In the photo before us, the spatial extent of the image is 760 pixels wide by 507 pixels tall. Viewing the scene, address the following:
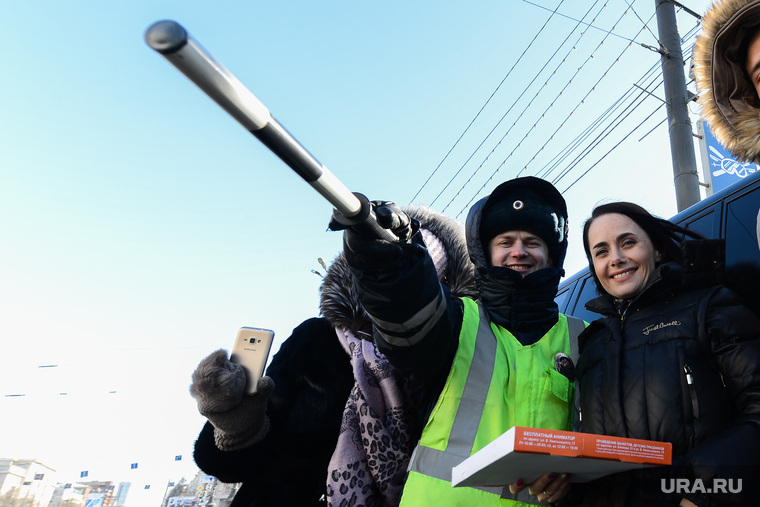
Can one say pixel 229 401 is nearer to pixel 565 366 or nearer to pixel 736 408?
pixel 565 366

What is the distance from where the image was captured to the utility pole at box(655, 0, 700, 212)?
5.16 m

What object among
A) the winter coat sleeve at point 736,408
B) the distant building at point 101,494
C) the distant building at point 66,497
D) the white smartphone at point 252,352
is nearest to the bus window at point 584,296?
the winter coat sleeve at point 736,408

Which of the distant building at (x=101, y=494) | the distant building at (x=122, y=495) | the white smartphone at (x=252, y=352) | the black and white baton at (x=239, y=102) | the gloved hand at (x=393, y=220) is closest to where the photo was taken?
the black and white baton at (x=239, y=102)

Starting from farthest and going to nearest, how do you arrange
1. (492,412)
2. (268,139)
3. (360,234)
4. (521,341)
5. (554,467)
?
(521,341), (492,412), (360,234), (554,467), (268,139)

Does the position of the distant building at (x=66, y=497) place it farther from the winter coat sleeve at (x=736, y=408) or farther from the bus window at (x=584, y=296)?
the winter coat sleeve at (x=736, y=408)

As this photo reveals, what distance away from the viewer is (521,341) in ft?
6.05

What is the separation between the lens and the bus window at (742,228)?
2053 mm

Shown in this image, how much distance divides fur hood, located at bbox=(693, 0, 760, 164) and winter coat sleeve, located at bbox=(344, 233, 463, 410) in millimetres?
1254

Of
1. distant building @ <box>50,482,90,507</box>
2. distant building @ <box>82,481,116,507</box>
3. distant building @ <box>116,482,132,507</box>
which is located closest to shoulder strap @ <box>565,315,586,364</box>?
distant building @ <box>50,482,90,507</box>

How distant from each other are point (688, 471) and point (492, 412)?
55 cm

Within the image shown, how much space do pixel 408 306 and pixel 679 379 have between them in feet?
2.54

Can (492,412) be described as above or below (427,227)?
below

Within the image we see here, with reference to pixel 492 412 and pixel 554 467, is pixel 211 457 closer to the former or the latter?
pixel 492 412

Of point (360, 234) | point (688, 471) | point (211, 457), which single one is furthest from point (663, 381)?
point (211, 457)
